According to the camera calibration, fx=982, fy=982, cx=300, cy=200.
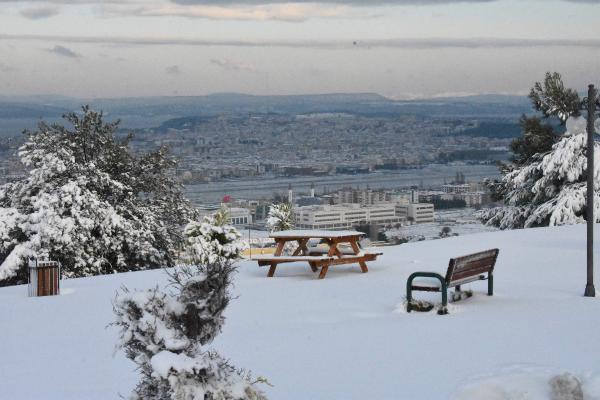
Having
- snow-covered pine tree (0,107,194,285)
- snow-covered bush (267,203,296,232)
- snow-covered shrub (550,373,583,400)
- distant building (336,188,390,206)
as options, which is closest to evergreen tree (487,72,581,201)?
snow-covered bush (267,203,296,232)

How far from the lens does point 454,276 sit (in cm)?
1208

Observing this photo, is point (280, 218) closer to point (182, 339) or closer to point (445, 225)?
point (445, 225)

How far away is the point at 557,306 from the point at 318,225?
81.2ft

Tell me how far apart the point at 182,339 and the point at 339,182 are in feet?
250

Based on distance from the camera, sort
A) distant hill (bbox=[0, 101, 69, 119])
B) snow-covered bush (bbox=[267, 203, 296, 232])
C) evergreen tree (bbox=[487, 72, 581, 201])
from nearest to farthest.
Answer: snow-covered bush (bbox=[267, 203, 296, 232]) < evergreen tree (bbox=[487, 72, 581, 201]) < distant hill (bbox=[0, 101, 69, 119])

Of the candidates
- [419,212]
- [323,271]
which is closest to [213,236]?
[323,271]

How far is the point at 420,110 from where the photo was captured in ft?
359

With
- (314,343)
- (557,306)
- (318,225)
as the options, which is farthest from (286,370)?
(318,225)

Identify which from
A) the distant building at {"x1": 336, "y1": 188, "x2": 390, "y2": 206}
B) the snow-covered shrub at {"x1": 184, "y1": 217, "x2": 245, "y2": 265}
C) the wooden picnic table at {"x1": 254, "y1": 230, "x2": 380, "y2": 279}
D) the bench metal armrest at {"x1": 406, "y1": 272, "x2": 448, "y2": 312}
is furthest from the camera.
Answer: the distant building at {"x1": 336, "y1": 188, "x2": 390, "y2": 206}

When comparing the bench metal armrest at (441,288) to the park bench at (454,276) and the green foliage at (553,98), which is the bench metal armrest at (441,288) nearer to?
the park bench at (454,276)

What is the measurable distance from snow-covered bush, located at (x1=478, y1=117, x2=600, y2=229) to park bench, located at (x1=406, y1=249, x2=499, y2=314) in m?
16.2

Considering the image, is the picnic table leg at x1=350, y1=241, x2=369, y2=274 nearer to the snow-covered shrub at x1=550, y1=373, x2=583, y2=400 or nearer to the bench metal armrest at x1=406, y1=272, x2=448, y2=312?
the bench metal armrest at x1=406, y1=272, x2=448, y2=312

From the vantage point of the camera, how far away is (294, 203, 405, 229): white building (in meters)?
37.2

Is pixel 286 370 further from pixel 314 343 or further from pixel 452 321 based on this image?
pixel 452 321
